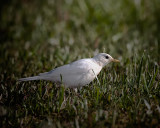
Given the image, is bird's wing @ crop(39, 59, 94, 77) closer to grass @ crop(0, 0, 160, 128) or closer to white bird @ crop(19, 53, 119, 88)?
white bird @ crop(19, 53, 119, 88)

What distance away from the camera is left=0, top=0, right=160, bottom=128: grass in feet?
6.72

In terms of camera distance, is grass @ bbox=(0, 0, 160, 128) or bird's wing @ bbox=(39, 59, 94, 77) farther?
A: bird's wing @ bbox=(39, 59, 94, 77)

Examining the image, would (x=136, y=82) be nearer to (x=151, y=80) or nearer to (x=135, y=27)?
(x=151, y=80)

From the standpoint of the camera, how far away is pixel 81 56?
3658mm

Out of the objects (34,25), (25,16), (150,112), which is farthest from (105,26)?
(150,112)

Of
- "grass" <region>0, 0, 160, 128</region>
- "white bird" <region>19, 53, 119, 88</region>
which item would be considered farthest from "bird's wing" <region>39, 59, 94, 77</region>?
"grass" <region>0, 0, 160, 128</region>

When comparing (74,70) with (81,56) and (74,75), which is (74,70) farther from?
(81,56)

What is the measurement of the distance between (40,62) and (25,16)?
8.25ft

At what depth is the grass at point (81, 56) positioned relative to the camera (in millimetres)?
2047

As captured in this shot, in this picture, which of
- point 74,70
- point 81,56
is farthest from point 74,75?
point 81,56

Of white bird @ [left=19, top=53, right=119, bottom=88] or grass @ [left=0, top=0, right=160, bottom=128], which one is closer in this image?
grass @ [left=0, top=0, right=160, bottom=128]

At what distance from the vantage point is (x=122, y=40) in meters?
4.69

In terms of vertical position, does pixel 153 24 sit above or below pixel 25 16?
below

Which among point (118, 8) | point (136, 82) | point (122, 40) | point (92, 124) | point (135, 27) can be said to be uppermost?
point (118, 8)
